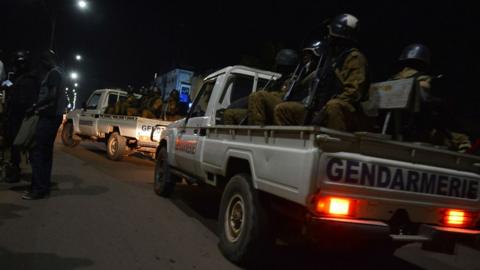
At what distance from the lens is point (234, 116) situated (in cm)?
527

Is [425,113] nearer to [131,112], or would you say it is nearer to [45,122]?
[45,122]

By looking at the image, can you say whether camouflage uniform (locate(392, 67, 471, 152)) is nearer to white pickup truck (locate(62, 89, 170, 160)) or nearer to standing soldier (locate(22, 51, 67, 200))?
standing soldier (locate(22, 51, 67, 200))

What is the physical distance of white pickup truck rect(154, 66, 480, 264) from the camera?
3055 mm

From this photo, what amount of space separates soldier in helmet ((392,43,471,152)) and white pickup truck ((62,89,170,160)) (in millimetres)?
7260

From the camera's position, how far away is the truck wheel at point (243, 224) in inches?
147

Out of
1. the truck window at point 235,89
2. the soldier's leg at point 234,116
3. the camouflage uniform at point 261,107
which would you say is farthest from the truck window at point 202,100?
the camouflage uniform at point 261,107

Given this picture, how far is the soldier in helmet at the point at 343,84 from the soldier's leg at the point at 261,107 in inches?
14.8

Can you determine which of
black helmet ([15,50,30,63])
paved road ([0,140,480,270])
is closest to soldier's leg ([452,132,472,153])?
paved road ([0,140,480,270])

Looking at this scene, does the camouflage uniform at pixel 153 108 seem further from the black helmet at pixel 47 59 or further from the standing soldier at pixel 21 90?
the black helmet at pixel 47 59

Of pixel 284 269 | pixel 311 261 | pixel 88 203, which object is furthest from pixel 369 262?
pixel 88 203

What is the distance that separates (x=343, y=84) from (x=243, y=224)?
5.12 feet

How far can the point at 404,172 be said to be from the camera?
3.30 metres

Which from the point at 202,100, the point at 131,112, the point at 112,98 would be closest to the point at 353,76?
the point at 202,100

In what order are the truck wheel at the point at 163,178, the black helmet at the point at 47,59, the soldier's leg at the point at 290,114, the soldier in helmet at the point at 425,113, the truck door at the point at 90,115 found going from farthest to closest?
the truck door at the point at 90,115
the truck wheel at the point at 163,178
the black helmet at the point at 47,59
the soldier's leg at the point at 290,114
the soldier in helmet at the point at 425,113
